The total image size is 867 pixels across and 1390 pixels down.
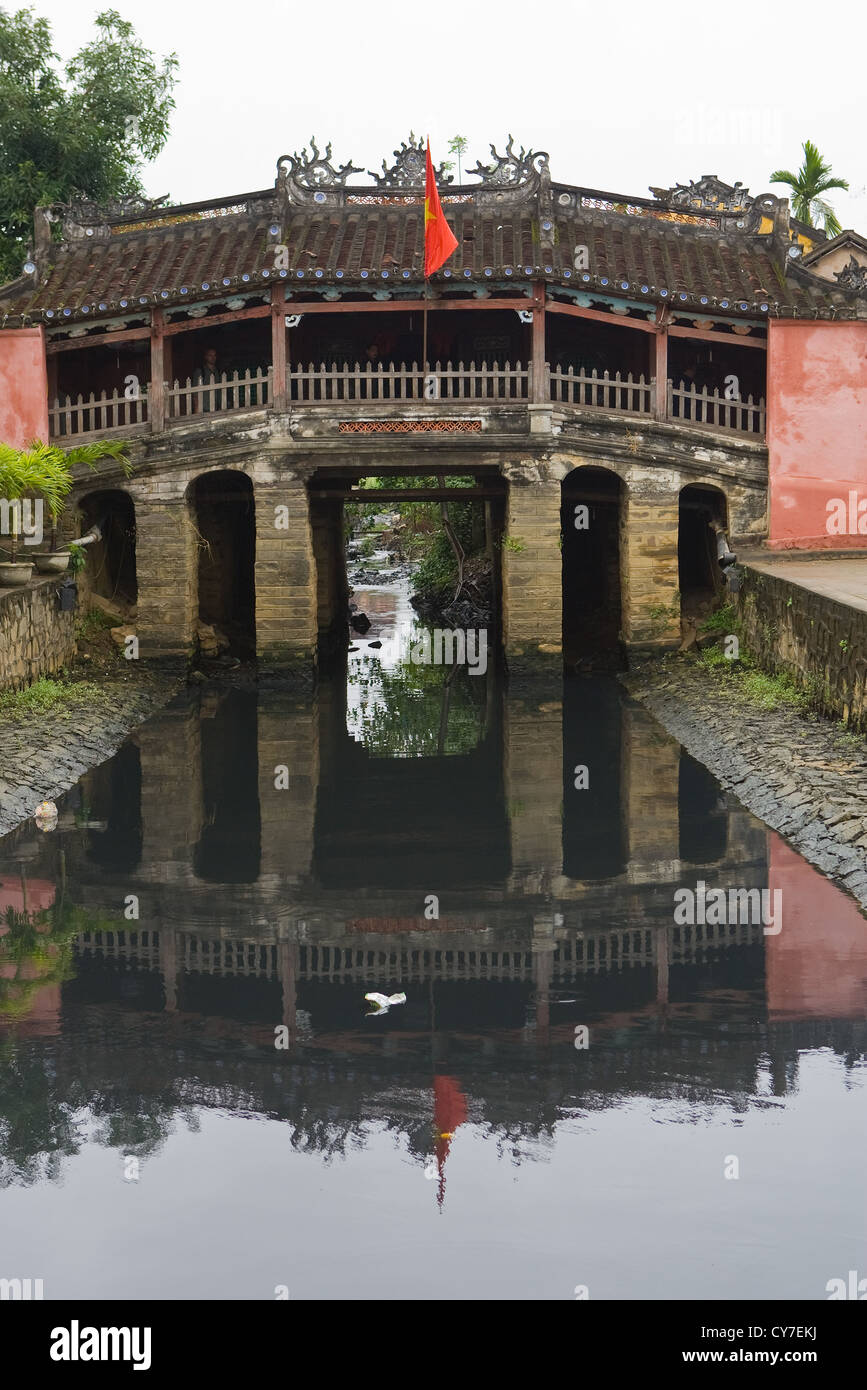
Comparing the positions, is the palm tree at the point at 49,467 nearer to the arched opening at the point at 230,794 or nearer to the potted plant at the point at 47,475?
the potted plant at the point at 47,475

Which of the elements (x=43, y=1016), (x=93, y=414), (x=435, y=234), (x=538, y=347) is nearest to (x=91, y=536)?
(x=93, y=414)

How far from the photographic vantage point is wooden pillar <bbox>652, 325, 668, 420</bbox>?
22.3m

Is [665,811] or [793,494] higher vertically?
[793,494]

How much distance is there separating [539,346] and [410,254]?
2.25 m

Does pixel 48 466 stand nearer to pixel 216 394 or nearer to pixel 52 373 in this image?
pixel 52 373

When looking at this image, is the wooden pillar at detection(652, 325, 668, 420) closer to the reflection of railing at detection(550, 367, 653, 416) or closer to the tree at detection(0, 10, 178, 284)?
the reflection of railing at detection(550, 367, 653, 416)

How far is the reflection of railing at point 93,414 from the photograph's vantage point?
74.7 feet

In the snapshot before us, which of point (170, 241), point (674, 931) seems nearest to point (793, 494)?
point (170, 241)

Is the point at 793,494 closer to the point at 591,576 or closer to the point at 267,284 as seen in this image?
the point at 591,576

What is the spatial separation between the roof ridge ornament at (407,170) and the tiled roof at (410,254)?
8.8 inches

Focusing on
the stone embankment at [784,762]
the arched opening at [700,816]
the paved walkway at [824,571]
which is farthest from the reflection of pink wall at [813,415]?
the arched opening at [700,816]

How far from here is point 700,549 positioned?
25969mm
